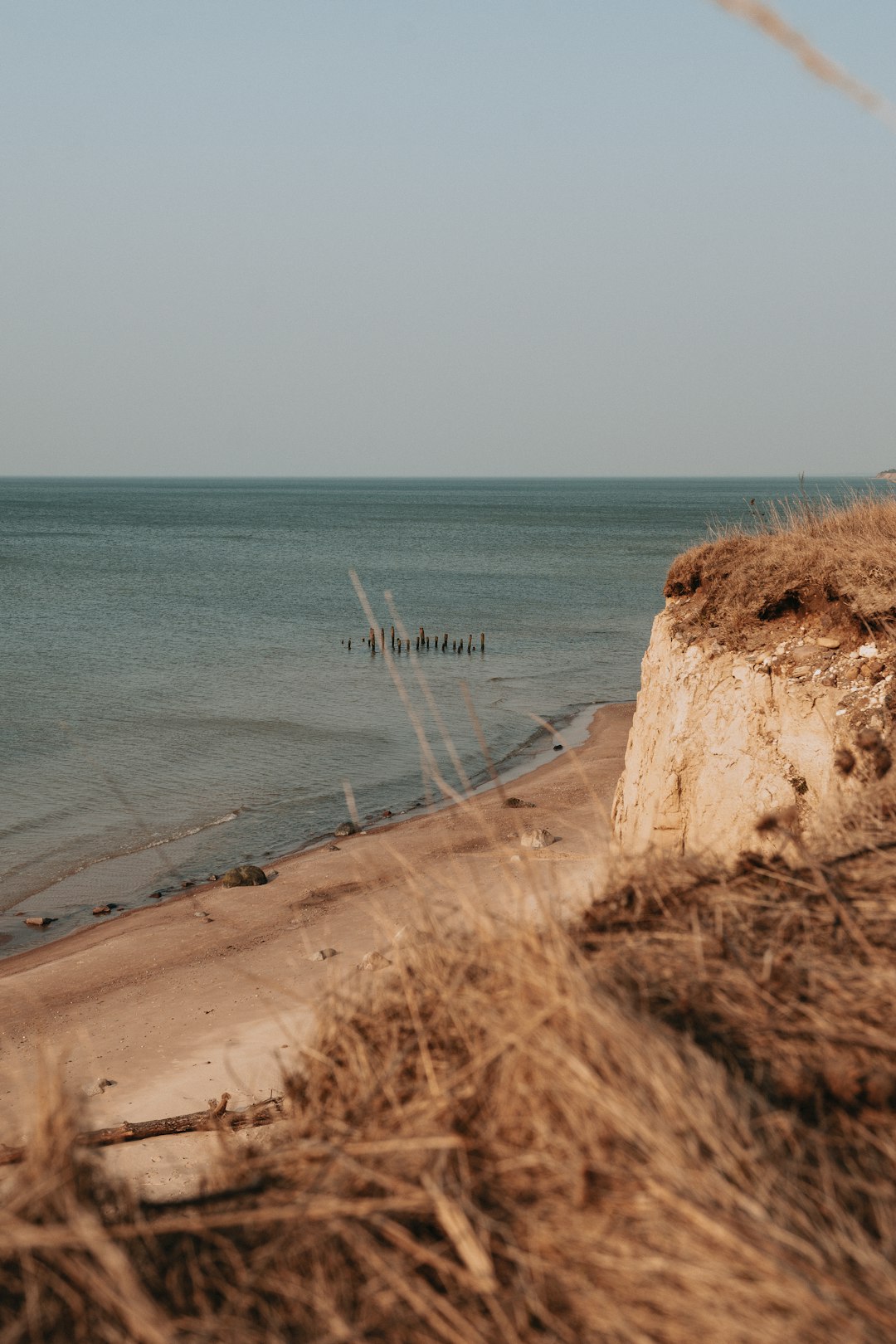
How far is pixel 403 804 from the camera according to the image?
20891 millimetres

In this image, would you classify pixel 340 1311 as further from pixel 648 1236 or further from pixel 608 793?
pixel 608 793

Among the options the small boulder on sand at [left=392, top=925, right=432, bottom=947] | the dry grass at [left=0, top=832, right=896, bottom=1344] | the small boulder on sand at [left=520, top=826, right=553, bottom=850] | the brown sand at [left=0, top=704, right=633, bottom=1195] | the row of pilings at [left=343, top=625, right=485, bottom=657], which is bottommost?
the small boulder on sand at [left=520, top=826, right=553, bottom=850]

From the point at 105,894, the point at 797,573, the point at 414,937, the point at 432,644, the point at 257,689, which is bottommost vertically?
the point at 105,894

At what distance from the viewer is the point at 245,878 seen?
52.9ft

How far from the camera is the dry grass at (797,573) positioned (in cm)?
846

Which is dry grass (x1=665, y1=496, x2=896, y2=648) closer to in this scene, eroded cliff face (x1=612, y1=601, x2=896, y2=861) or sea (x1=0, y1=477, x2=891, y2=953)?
eroded cliff face (x1=612, y1=601, x2=896, y2=861)

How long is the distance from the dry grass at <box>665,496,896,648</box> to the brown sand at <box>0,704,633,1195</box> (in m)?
2.24

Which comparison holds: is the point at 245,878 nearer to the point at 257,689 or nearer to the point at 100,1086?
the point at 100,1086

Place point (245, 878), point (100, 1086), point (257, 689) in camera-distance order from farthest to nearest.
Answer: point (257, 689) < point (245, 878) < point (100, 1086)

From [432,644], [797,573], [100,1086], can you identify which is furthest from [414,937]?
[432,644]

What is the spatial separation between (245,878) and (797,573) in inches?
396

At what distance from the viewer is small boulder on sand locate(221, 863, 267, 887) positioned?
16.1 m

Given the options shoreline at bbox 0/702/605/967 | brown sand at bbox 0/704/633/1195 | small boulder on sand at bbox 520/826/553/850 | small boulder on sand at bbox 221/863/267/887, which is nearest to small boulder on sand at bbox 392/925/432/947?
brown sand at bbox 0/704/633/1195

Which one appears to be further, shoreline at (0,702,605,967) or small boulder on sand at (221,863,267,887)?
small boulder on sand at (221,863,267,887)
